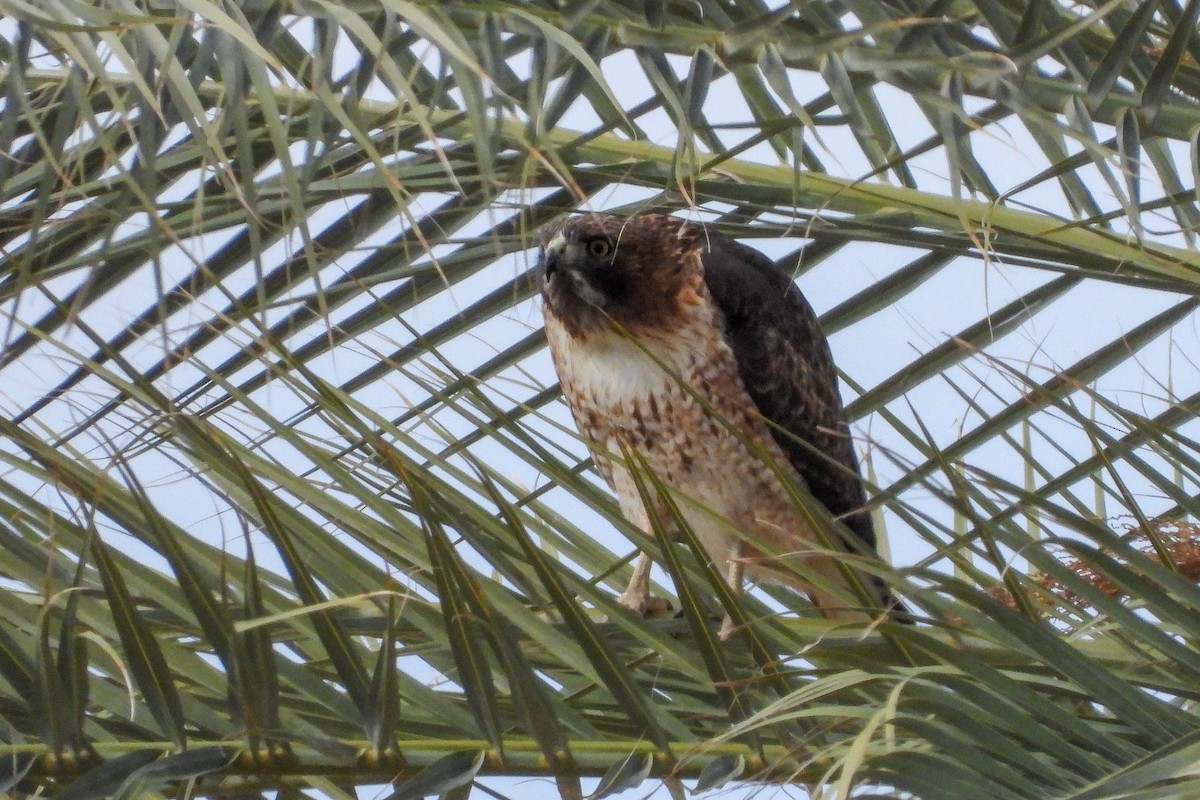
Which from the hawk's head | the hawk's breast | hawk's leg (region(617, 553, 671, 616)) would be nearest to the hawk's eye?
the hawk's head

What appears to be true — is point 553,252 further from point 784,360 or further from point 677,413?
point 784,360

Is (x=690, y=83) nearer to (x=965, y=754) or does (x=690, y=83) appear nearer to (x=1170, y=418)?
(x=965, y=754)

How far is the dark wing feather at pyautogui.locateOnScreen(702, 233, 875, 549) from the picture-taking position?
12.3ft

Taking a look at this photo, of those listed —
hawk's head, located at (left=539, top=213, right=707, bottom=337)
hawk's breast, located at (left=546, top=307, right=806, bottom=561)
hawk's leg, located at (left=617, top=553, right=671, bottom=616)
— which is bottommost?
hawk's leg, located at (left=617, top=553, right=671, bottom=616)

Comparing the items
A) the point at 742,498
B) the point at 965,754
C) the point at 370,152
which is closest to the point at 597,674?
the point at 965,754

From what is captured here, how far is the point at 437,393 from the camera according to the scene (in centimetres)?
191

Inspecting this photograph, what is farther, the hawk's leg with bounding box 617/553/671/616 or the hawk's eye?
the hawk's eye

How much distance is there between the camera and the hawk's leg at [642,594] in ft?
11.3

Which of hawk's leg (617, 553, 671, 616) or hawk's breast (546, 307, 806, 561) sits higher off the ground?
hawk's breast (546, 307, 806, 561)

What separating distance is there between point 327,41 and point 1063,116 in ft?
3.86

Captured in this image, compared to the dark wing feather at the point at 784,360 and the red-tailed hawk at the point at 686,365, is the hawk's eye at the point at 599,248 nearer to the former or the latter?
the red-tailed hawk at the point at 686,365

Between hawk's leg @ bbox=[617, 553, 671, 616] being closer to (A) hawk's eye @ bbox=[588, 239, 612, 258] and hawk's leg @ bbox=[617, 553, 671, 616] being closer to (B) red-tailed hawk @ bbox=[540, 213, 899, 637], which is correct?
(B) red-tailed hawk @ bbox=[540, 213, 899, 637]

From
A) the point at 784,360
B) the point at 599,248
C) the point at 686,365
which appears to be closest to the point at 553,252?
the point at 599,248

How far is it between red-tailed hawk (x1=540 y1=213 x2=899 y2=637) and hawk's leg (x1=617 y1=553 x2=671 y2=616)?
0.18 metres
